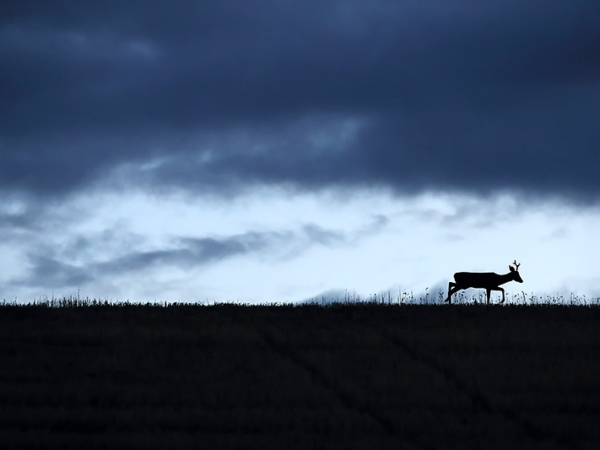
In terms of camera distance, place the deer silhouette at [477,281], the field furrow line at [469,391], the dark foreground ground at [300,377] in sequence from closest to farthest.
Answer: the dark foreground ground at [300,377] < the field furrow line at [469,391] < the deer silhouette at [477,281]

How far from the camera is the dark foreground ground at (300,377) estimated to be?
1414 cm

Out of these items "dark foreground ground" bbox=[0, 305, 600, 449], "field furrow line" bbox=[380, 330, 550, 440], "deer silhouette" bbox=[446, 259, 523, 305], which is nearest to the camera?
"dark foreground ground" bbox=[0, 305, 600, 449]

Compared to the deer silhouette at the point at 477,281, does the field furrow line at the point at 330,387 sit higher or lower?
lower

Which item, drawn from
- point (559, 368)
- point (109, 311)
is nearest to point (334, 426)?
point (559, 368)

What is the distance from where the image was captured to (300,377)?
18.0 metres

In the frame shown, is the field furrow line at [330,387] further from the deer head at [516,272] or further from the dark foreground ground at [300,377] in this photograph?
the deer head at [516,272]

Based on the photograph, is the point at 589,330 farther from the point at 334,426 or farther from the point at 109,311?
the point at 109,311

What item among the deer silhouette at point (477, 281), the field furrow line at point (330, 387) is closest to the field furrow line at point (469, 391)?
the field furrow line at point (330, 387)

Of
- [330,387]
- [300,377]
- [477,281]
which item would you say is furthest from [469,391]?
[477,281]

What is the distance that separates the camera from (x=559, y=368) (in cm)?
1916

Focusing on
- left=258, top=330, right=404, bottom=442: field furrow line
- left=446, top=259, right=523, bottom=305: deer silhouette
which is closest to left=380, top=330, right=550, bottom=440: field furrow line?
left=258, top=330, right=404, bottom=442: field furrow line

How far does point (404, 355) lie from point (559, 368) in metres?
3.89

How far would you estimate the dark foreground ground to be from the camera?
14.1 metres

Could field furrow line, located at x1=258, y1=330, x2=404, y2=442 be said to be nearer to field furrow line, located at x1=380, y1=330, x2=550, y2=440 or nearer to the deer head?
field furrow line, located at x1=380, y1=330, x2=550, y2=440
